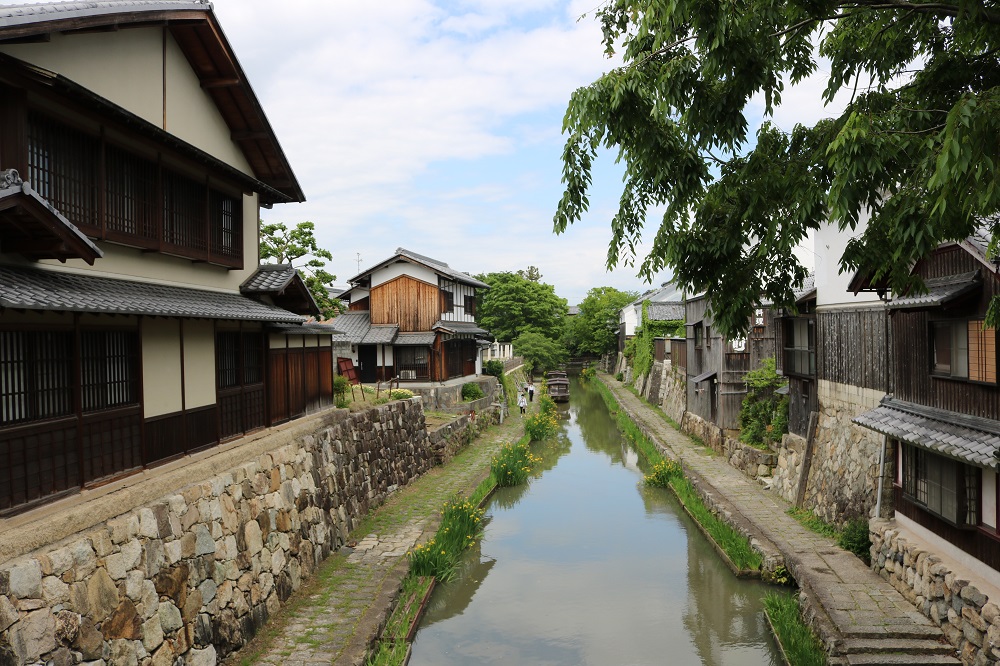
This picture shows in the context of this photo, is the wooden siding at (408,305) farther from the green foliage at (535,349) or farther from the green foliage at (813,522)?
the green foliage at (535,349)

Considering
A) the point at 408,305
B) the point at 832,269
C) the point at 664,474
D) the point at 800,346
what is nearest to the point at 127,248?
the point at 832,269

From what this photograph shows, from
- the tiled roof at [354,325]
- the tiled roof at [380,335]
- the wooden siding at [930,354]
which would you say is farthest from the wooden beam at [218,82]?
the tiled roof at [380,335]

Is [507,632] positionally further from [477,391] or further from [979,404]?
[477,391]

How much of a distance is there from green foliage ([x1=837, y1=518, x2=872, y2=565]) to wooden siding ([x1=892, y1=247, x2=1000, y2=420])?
287cm

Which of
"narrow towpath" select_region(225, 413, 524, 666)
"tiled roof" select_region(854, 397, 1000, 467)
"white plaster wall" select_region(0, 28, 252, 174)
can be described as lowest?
"narrow towpath" select_region(225, 413, 524, 666)

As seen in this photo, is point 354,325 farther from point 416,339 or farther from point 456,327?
point 456,327

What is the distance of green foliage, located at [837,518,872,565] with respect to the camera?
12.7m

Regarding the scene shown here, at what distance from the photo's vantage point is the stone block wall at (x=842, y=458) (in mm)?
13461

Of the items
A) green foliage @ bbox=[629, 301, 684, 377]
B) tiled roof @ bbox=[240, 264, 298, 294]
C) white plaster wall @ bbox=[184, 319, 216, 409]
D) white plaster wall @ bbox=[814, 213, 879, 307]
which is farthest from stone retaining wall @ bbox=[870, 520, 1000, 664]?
green foliage @ bbox=[629, 301, 684, 377]

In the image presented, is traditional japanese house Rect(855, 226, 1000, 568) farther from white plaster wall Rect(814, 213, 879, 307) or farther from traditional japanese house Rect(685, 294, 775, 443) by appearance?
traditional japanese house Rect(685, 294, 775, 443)

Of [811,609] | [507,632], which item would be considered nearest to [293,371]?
[507,632]

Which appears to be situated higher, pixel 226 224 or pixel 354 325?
pixel 226 224

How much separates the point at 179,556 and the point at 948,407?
11207 mm

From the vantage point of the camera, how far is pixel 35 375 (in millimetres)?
7770
